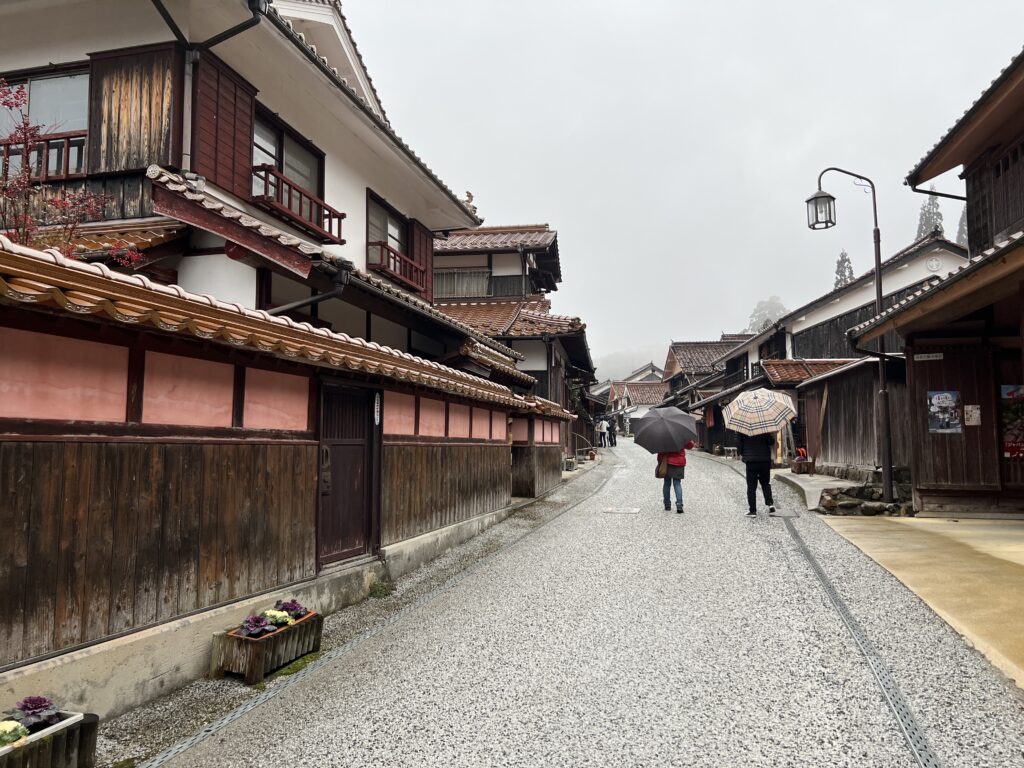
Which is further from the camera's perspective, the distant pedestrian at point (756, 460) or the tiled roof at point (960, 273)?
the distant pedestrian at point (756, 460)

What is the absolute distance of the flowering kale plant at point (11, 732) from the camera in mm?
3084

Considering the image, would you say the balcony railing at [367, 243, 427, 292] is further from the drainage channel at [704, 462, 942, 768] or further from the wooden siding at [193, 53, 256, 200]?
the drainage channel at [704, 462, 942, 768]

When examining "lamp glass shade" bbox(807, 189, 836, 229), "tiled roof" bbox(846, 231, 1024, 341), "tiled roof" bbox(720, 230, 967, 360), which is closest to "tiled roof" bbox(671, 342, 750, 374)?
"tiled roof" bbox(720, 230, 967, 360)

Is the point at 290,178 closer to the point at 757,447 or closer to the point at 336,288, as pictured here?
the point at 336,288

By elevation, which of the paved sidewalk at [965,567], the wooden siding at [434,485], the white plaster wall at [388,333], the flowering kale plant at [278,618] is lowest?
the paved sidewalk at [965,567]

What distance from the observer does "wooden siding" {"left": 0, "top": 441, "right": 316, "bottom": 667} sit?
381 centimetres

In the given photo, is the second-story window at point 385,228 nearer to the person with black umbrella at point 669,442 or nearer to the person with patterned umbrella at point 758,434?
the person with black umbrella at point 669,442

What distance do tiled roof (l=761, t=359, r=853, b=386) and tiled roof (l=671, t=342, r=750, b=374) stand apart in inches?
1191

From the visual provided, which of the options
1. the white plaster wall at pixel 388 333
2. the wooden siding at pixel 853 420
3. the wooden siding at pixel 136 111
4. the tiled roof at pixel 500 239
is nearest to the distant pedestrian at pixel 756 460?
the wooden siding at pixel 853 420

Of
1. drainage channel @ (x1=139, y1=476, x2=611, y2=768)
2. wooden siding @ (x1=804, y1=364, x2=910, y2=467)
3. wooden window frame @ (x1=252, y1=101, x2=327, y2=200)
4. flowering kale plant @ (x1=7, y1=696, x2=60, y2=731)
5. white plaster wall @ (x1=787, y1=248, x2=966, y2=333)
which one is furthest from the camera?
white plaster wall @ (x1=787, y1=248, x2=966, y2=333)

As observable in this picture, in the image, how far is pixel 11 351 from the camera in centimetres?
374

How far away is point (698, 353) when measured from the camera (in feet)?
185

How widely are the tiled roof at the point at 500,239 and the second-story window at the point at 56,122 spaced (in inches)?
595

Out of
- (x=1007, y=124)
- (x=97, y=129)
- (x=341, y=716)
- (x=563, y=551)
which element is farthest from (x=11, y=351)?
(x=1007, y=124)
